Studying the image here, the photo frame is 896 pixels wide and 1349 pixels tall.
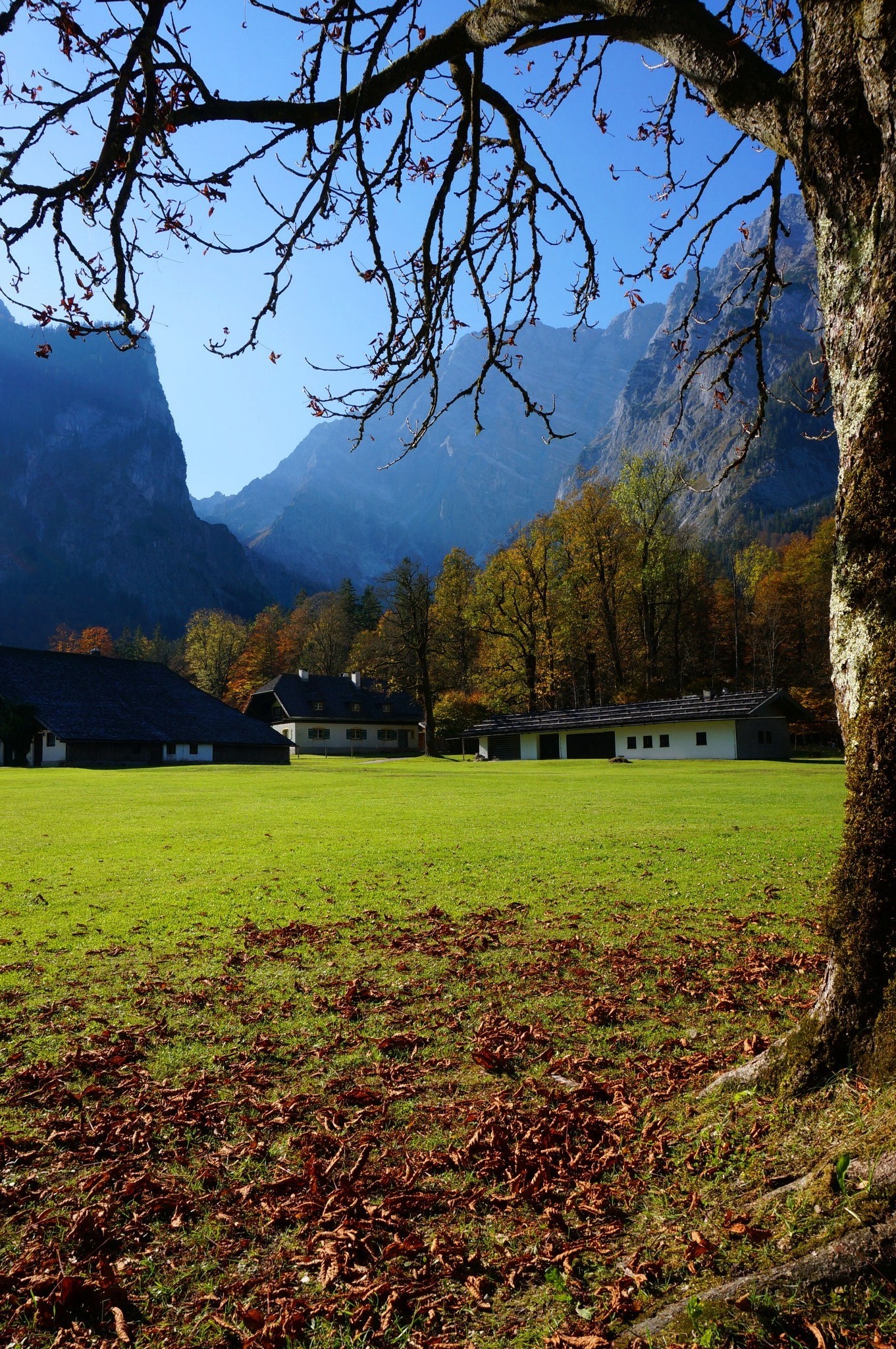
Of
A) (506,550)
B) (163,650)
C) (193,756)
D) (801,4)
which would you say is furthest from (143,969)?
(163,650)

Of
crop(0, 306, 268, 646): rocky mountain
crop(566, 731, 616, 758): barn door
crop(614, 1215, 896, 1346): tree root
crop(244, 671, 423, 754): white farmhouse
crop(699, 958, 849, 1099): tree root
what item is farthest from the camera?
crop(0, 306, 268, 646): rocky mountain

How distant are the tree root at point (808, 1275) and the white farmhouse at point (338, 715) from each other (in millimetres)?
71479

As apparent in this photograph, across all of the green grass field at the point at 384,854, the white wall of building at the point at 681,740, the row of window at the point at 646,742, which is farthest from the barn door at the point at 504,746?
the green grass field at the point at 384,854

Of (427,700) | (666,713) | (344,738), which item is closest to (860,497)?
(666,713)

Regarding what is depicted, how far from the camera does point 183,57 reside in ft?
13.6

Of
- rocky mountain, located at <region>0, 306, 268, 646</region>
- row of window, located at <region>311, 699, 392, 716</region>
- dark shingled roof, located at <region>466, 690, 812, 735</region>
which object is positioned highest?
rocky mountain, located at <region>0, 306, 268, 646</region>

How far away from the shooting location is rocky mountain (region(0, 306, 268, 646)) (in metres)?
170

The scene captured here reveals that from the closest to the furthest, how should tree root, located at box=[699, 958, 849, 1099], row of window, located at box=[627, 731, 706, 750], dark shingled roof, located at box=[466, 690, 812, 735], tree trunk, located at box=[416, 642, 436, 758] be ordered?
tree root, located at box=[699, 958, 849, 1099]
dark shingled roof, located at box=[466, 690, 812, 735]
row of window, located at box=[627, 731, 706, 750]
tree trunk, located at box=[416, 642, 436, 758]

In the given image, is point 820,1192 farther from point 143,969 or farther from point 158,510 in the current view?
point 158,510

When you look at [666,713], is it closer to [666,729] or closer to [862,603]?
[666,729]

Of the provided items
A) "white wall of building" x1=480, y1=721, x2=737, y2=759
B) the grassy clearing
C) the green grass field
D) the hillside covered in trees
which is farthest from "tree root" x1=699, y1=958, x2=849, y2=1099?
the hillside covered in trees

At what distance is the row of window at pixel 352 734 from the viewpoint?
74688mm

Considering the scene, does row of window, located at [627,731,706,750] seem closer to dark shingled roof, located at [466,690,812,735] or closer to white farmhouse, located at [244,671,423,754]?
dark shingled roof, located at [466,690,812,735]

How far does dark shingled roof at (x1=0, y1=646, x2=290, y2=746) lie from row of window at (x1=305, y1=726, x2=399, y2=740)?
51.8 ft
